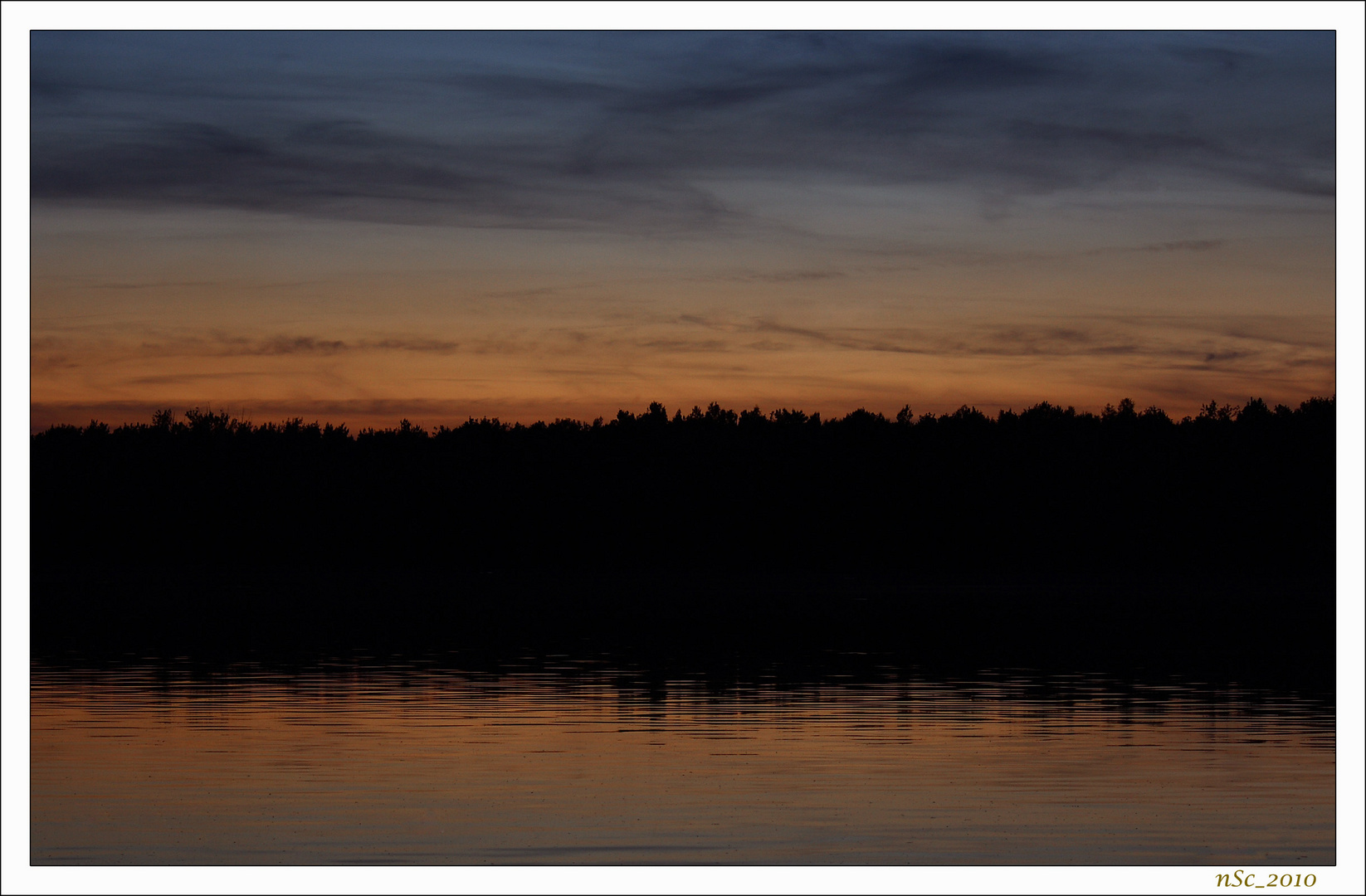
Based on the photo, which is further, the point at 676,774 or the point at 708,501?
the point at 708,501

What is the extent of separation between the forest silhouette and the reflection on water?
90.9 m

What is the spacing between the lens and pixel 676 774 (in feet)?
85.6

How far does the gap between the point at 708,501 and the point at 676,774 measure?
154 m

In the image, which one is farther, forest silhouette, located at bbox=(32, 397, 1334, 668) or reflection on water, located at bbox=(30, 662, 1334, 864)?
forest silhouette, located at bbox=(32, 397, 1334, 668)

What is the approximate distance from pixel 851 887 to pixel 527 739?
1362 centimetres

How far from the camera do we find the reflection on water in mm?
21062

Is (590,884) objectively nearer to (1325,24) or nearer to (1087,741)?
(1325,24)

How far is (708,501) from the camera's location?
591 ft

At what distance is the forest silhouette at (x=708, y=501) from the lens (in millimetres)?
157625

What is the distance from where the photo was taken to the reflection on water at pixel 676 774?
2106 centimetres

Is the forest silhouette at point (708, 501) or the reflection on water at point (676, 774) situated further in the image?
the forest silhouette at point (708, 501)

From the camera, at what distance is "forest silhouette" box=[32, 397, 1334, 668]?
517 feet

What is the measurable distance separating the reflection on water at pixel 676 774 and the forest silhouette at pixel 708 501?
90860 mm

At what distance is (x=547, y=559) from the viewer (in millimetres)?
174875
